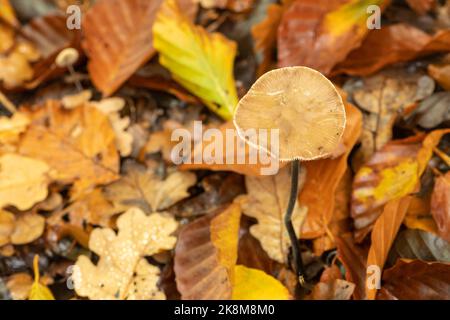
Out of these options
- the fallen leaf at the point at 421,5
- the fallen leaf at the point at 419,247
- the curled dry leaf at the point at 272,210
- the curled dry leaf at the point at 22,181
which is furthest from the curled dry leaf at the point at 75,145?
the fallen leaf at the point at 421,5

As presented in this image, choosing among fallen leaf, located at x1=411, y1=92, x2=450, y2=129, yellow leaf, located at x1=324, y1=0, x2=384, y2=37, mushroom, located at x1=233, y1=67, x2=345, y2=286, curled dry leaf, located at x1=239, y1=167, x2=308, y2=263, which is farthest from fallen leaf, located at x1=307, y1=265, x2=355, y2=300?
yellow leaf, located at x1=324, y1=0, x2=384, y2=37

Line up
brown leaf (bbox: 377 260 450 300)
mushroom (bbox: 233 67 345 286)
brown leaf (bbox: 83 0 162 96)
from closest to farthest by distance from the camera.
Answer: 1. mushroom (bbox: 233 67 345 286)
2. brown leaf (bbox: 377 260 450 300)
3. brown leaf (bbox: 83 0 162 96)

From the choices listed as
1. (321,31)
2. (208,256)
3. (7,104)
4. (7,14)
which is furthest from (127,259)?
(7,14)

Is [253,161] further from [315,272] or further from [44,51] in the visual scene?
[44,51]

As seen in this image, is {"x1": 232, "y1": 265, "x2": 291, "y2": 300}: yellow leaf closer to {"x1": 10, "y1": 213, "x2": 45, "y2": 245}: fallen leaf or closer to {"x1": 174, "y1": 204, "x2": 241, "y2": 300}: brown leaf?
{"x1": 174, "y1": 204, "x2": 241, "y2": 300}: brown leaf

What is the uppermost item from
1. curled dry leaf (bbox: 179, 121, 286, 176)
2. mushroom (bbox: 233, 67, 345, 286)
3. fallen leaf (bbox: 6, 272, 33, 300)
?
mushroom (bbox: 233, 67, 345, 286)

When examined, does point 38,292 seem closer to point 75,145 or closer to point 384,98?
point 75,145
